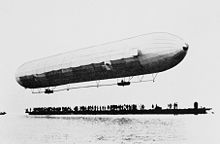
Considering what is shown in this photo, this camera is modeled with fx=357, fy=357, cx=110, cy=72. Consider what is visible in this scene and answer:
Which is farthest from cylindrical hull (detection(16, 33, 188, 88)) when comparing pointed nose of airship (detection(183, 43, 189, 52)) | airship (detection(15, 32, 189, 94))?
pointed nose of airship (detection(183, 43, 189, 52))

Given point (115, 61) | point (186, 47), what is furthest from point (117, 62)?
point (186, 47)

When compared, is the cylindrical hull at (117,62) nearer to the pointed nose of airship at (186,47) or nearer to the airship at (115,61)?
the airship at (115,61)

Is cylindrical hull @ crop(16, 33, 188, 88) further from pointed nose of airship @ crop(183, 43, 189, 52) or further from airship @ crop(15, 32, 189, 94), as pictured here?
pointed nose of airship @ crop(183, 43, 189, 52)

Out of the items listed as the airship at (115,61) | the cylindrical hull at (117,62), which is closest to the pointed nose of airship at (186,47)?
the airship at (115,61)

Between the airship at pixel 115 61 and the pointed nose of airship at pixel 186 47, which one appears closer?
the pointed nose of airship at pixel 186 47

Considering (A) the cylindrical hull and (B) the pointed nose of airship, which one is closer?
(B) the pointed nose of airship

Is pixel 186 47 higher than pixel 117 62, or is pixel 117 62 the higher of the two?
pixel 186 47

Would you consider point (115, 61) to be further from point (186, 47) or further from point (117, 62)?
point (186, 47)

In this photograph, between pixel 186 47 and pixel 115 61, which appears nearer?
pixel 186 47

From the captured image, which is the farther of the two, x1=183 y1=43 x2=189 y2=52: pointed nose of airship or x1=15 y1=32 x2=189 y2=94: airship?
x1=15 y1=32 x2=189 y2=94: airship
